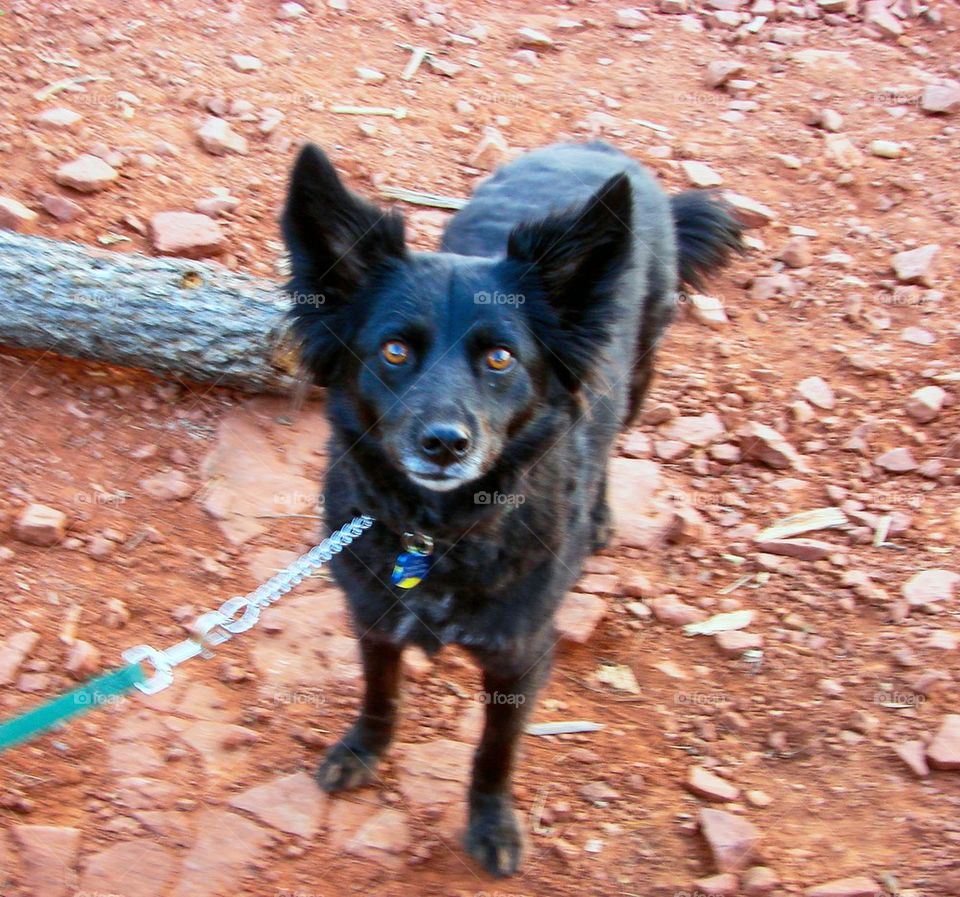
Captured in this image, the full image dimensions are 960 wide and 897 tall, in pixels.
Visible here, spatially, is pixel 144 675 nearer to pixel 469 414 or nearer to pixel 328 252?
pixel 469 414

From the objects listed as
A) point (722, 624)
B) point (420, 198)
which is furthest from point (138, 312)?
point (722, 624)

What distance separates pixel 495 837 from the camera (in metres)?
3.22

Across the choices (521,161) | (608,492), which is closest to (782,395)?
(608,492)

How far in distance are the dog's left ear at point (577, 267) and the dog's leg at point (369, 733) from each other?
113cm

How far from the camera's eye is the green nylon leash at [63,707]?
2.24 m

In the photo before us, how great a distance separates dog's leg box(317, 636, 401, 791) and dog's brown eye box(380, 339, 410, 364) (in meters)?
0.98

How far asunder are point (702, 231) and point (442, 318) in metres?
2.20

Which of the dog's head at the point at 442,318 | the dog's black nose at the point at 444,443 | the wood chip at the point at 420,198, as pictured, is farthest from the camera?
the wood chip at the point at 420,198

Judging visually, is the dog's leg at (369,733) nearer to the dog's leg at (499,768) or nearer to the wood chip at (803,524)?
the dog's leg at (499,768)

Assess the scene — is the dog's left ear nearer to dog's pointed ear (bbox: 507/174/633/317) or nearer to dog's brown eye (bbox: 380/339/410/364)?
dog's pointed ear (bbox: 507/174/633/317)

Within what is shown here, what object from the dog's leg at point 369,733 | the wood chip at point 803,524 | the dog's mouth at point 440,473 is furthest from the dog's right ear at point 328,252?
the wood chip at point 803,524

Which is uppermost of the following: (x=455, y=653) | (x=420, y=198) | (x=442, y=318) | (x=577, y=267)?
(x=577, y=267)

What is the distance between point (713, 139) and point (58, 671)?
17.1ft

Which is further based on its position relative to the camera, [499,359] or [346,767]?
[346,767]
